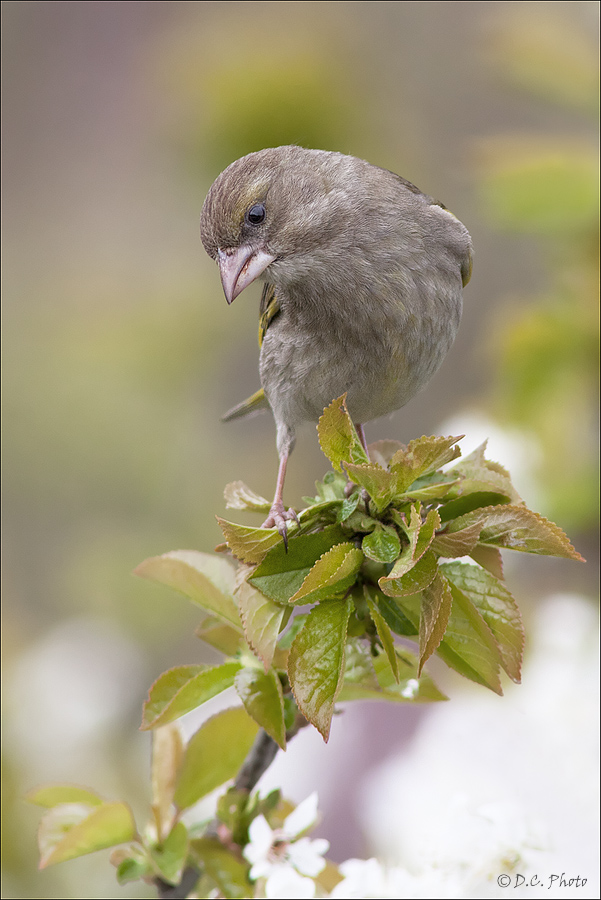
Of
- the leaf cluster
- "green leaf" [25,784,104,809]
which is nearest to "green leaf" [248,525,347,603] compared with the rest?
the leaf cluster

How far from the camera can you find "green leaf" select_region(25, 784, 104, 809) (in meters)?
0.60

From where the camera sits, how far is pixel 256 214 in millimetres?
707

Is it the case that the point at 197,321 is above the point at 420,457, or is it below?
below

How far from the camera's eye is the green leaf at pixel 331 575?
427 mm

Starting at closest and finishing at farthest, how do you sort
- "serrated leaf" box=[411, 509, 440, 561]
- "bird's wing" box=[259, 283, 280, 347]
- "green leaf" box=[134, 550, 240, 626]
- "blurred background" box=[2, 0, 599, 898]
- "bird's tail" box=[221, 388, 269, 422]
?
"serrated leaf" box=[411, 509, 440, 561]
"green leaf" box=[134, 550, 240, 626]
"bird's wing" box=[259, 283, 280, 347]
"bird's tail" box=[221, 388, 269, 422]
"blurred background" box=[2, 0, 599, 898]

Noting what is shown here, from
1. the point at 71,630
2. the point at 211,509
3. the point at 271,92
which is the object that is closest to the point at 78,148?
the point at 271,92

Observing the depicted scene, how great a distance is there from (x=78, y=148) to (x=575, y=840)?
2570mm

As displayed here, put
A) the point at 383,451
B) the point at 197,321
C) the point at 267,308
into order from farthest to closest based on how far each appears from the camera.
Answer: the point at 197,321
the point at 267,308
the point at 383,451

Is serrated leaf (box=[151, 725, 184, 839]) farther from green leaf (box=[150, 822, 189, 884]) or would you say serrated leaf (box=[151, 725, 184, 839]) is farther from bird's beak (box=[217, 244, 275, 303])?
bird's beak (box=[217, 244, 275, 303])

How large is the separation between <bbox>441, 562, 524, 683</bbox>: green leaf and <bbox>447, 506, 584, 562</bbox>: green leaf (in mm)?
28

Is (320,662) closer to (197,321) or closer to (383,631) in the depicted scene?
(383,631)

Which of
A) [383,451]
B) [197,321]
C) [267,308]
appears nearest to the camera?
[383,451]

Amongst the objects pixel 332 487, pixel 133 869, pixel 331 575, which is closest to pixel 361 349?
pixel 332 487

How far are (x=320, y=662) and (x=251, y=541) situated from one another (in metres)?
0.07
